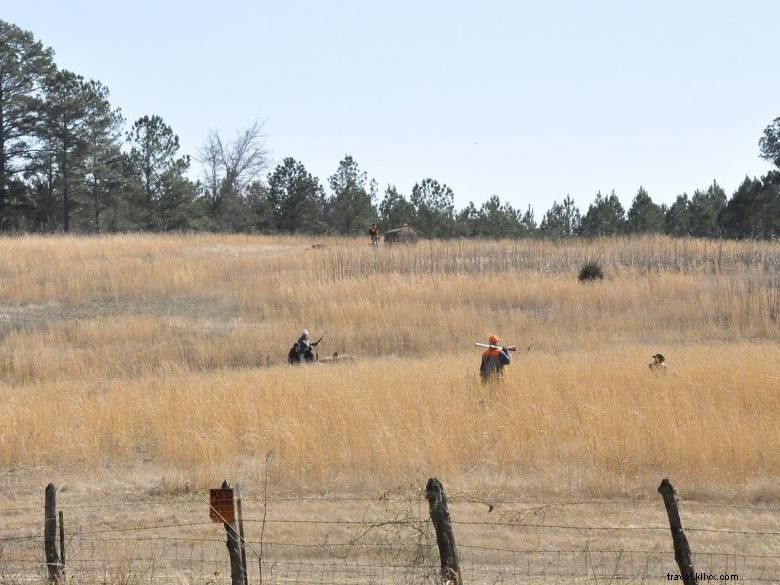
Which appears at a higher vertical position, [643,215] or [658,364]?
[643,215]

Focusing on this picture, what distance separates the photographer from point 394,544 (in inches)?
351

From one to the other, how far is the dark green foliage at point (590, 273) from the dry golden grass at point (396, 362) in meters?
0.30

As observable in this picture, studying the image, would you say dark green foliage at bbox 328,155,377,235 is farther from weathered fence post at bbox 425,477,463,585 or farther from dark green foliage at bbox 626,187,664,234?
weathered fence post at bbox 425,477,463,585

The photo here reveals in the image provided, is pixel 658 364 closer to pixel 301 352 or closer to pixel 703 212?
pixel 301 352

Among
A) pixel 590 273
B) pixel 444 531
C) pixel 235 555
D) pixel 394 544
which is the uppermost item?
pixel 590 273

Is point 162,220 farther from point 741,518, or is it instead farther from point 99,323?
point 741,518

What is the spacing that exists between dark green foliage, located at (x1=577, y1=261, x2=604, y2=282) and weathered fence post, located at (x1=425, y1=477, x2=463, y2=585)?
2198 centimetres

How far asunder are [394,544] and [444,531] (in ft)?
9.80

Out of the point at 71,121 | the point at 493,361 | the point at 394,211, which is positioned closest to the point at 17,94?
the point at 71,121

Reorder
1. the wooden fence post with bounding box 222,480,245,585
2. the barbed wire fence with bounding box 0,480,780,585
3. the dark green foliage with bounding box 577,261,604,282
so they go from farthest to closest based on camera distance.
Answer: the dark green foliage with bounding box 577,261,604,282 → the barbed wire fence with bounding box 0,480,780,585 → the wooden fence post with bounding box 222,480,245,585

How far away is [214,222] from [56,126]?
40.7 ft

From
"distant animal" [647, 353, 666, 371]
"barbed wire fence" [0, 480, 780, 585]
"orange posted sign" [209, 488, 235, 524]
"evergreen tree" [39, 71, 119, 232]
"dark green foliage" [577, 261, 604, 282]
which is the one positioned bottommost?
"barbed wire fence" [0, 480, 780, 585]

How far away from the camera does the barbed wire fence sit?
7754mm

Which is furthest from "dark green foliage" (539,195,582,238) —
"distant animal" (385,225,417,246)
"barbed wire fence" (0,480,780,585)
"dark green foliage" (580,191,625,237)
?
"barbed wire fence" (0,480,780,585)
